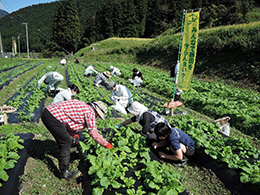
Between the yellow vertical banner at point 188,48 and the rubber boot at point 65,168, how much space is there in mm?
4664

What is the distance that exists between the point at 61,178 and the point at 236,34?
16498 millimetres

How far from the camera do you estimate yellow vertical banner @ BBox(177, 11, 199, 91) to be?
5949 mm

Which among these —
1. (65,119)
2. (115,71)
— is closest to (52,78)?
(65,119)

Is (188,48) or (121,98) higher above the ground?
(188,48)

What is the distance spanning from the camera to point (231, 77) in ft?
43.1

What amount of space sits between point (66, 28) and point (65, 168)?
49.2 meters

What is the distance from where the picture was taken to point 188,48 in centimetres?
617

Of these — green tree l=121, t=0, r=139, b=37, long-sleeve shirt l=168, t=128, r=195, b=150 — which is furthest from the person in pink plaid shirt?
green tree l=121, t=0, r=139, b=37

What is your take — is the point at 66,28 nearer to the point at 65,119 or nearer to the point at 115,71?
the point at 115,71

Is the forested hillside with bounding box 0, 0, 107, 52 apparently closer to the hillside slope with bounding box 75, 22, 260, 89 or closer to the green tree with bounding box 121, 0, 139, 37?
the green tree with bounding box 121, 0, 139, 37

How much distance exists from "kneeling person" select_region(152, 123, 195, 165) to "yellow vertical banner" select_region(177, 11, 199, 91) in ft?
9.66

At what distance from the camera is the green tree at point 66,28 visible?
150ft

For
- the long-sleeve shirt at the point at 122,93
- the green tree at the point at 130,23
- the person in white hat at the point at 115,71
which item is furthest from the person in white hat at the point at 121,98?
the green tree at the point at 130,23

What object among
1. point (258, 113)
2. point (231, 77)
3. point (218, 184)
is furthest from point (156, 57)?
point (218, 184)
